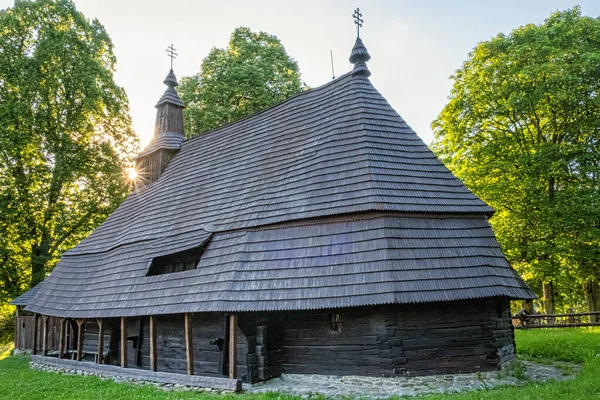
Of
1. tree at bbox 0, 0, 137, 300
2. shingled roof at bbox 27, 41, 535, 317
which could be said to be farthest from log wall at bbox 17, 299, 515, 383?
tree at bbox 0, 0, 137, 300

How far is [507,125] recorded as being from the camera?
52.9 feet

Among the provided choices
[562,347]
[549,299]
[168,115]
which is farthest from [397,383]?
[168,115]

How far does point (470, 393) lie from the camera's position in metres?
6.38

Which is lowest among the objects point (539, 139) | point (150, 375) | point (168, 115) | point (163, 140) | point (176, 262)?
point (150, 375)

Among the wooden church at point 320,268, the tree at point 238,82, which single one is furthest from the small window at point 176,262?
the tree at point 238,82

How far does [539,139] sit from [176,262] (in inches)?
532

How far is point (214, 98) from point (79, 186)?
8.18 metres

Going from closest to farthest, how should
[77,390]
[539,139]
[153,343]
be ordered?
[77,390] < [153,343] < [539,139]

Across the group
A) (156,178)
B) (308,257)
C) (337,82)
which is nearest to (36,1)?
(156,178)

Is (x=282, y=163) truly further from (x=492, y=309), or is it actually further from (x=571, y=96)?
(x=571, y=96)

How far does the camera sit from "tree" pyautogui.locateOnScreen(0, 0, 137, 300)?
59.0 feet

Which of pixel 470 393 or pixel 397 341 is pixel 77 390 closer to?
pixel 397 341

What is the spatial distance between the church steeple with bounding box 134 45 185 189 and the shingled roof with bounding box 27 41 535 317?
356 cm

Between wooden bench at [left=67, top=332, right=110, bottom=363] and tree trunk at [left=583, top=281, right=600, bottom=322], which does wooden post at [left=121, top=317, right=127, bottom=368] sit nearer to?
wooden bench at [left=67, top=332, right=110, bottom=363]
